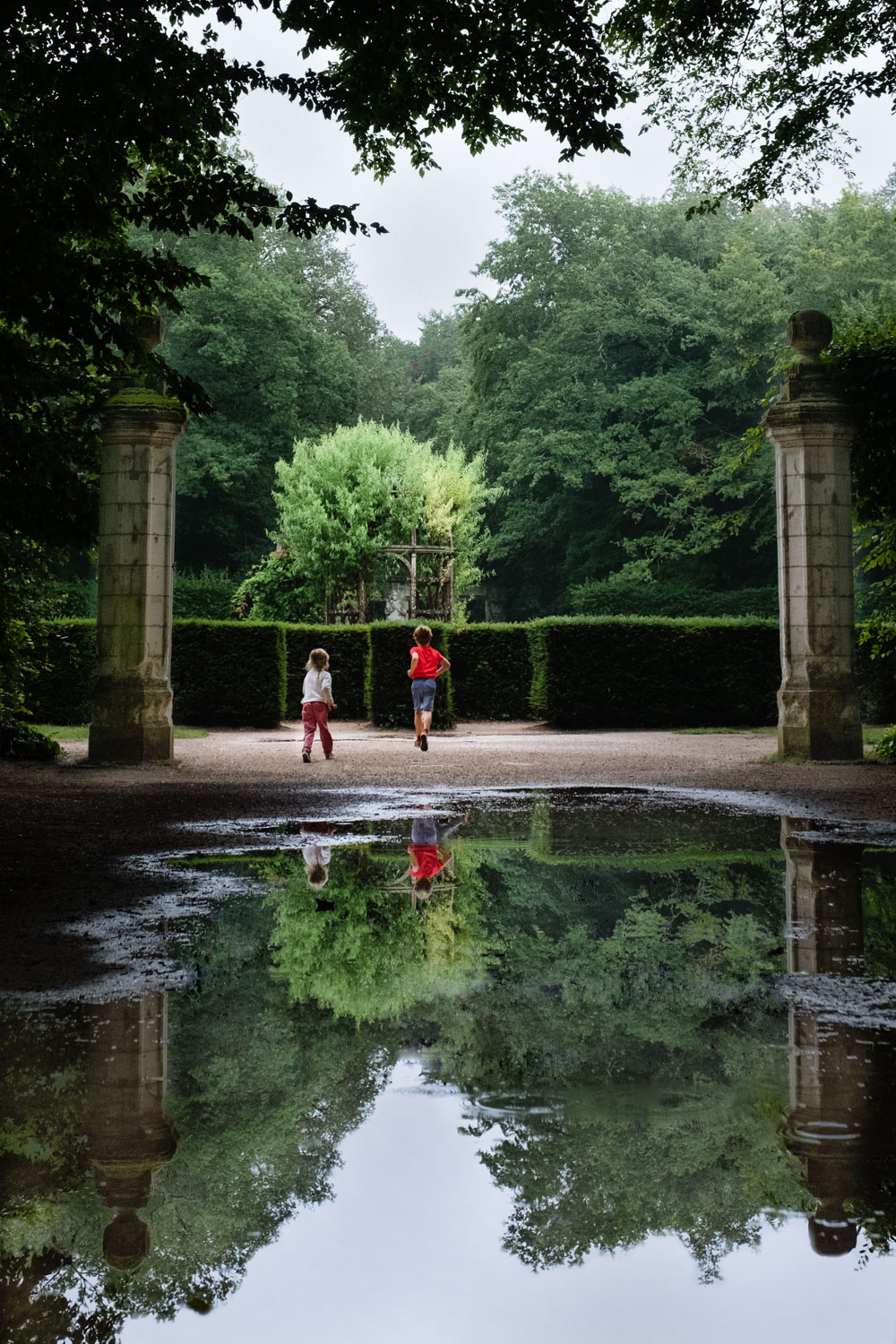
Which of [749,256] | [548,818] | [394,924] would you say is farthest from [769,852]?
[749,256]

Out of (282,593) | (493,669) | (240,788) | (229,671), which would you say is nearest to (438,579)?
(282,593)

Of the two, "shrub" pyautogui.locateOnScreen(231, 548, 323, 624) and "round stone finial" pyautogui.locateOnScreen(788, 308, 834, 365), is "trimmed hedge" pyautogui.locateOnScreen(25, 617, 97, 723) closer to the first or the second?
"shrub" pyautogui.locateOnScreen(231, 548, 323, 624)

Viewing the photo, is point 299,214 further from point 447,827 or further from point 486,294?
point 486,294

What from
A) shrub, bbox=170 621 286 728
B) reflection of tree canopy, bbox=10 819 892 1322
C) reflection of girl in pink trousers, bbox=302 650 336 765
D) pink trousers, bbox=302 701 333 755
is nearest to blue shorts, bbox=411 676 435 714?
reflection of girl in pink trousers, bbox=302 650 336 765

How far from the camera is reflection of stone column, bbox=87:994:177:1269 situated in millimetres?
2145

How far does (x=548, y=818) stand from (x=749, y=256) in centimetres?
3597

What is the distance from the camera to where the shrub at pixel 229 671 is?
22844 mm

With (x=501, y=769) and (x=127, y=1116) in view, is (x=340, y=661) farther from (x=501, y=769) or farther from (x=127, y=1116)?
(x=127, y=1116)

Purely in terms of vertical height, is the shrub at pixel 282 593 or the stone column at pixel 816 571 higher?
the shrub at pixel 282 593

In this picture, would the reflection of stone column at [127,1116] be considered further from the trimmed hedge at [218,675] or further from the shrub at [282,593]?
the shrub at [282,593]

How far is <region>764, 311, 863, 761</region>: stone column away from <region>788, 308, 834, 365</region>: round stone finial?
169mm

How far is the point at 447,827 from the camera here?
27.1 feet

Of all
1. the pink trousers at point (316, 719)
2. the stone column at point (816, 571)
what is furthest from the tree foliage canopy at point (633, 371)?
the pink trousers at point (316, 719)

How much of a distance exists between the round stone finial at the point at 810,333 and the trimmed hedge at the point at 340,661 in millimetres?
13673
